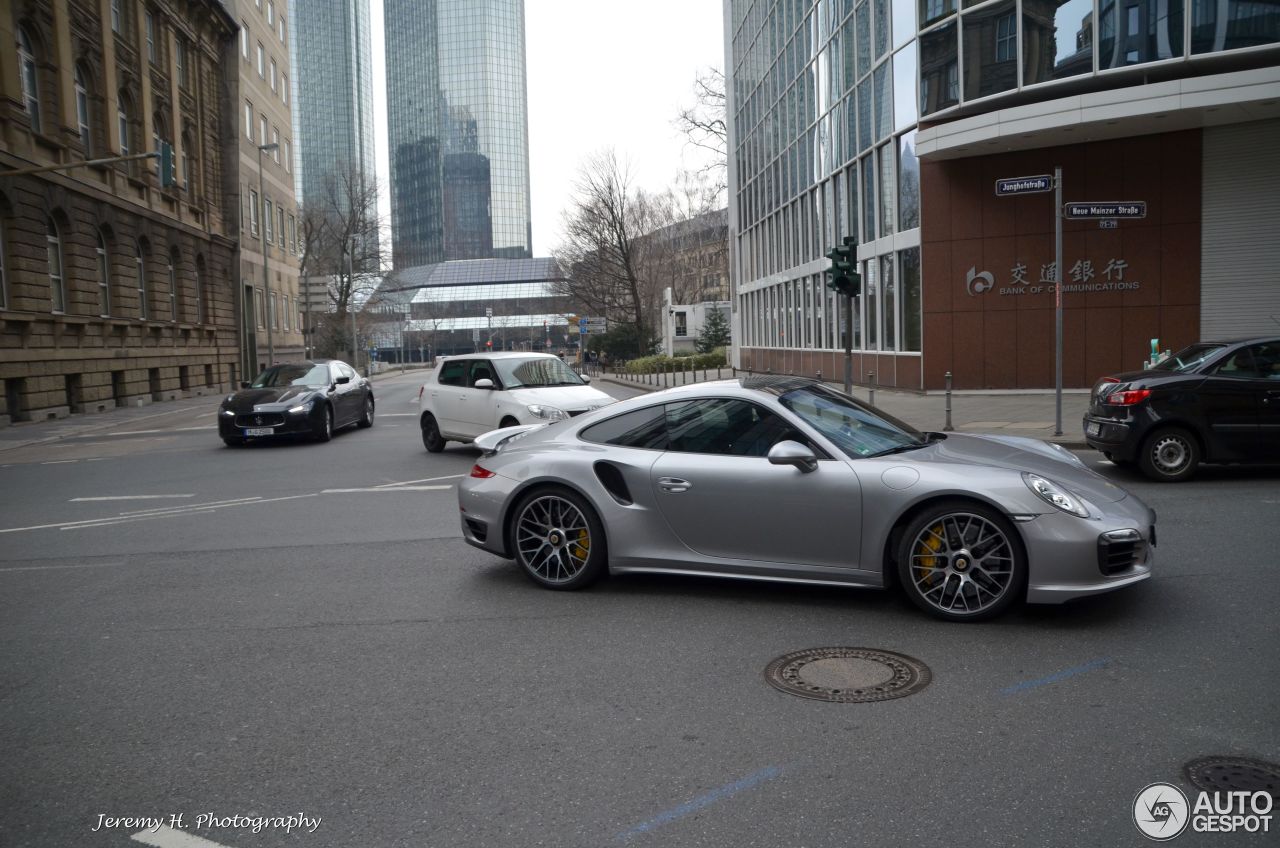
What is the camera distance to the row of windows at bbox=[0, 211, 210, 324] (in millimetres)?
28688

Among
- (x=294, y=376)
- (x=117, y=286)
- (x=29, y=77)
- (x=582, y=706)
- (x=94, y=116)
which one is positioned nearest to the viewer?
(x=582, y=706)

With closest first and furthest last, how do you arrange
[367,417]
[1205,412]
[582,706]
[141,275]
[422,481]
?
1. [582,706]
2. [1205,412]
3. [422,481]
4. [367,417]
5. [141,275]

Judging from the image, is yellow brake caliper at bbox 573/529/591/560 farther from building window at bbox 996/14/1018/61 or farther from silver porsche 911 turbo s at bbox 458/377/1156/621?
building window at bbox 996/14/1018/61

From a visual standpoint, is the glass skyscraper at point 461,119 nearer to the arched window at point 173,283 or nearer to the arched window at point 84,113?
the arched window at point 173,283

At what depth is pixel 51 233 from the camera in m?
29.1

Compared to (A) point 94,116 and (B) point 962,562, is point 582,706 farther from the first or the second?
(A) point 94,116

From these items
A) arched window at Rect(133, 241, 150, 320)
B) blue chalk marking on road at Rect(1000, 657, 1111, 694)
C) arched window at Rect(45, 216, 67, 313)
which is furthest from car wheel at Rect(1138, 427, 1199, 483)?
arched window at Rect(133, 241, 150, 320)

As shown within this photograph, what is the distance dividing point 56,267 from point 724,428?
2913cm

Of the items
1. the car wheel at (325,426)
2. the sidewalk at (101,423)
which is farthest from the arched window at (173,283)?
the car wheel at (325,426)

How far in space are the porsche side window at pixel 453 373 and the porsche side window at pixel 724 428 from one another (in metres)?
9.39

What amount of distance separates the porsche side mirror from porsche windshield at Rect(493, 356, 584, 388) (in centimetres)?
926

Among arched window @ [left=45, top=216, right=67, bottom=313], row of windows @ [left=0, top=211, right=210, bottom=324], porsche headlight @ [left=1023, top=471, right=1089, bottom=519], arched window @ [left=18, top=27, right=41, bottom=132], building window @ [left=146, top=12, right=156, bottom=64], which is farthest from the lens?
building window @ [left=146, top=12, right=156, bottom=64]

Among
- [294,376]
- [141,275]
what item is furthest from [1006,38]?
[141,275]

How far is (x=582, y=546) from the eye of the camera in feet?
21.5
